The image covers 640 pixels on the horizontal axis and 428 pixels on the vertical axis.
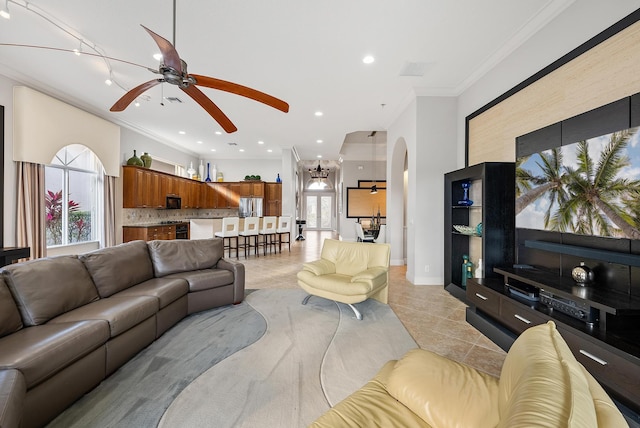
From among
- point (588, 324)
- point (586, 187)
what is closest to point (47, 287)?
point (588, 324)

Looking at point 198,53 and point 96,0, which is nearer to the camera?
point 96,0

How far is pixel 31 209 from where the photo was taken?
4.27 metres

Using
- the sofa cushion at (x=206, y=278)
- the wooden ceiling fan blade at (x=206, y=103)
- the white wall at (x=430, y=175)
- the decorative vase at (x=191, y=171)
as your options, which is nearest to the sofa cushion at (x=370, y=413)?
the wooden ceiling fan blade at (x=206, y=103)

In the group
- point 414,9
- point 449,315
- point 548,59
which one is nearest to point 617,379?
point 449,315

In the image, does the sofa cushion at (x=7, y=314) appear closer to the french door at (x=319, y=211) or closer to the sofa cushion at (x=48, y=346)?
the sofa cushion at (x=48, y=346)

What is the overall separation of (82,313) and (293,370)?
1.73 meters

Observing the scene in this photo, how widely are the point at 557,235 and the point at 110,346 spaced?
4.02m

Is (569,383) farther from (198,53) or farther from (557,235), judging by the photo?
(198,53)

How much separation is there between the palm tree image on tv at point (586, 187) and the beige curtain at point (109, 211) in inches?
288

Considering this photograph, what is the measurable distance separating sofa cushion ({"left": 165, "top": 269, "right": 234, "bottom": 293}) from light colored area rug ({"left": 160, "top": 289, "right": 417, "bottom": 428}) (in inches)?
23.9

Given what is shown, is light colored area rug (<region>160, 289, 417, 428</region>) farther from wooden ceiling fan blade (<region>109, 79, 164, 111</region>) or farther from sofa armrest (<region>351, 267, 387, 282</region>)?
wooden ceiling fan blade (<region>109, 79, 164, 111</region>)

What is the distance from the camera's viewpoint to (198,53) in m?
3.49

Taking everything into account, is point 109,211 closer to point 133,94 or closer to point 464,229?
point 133,94

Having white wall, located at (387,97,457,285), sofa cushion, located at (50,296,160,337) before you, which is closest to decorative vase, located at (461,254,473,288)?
white wall, located at (387,97,457,285)
